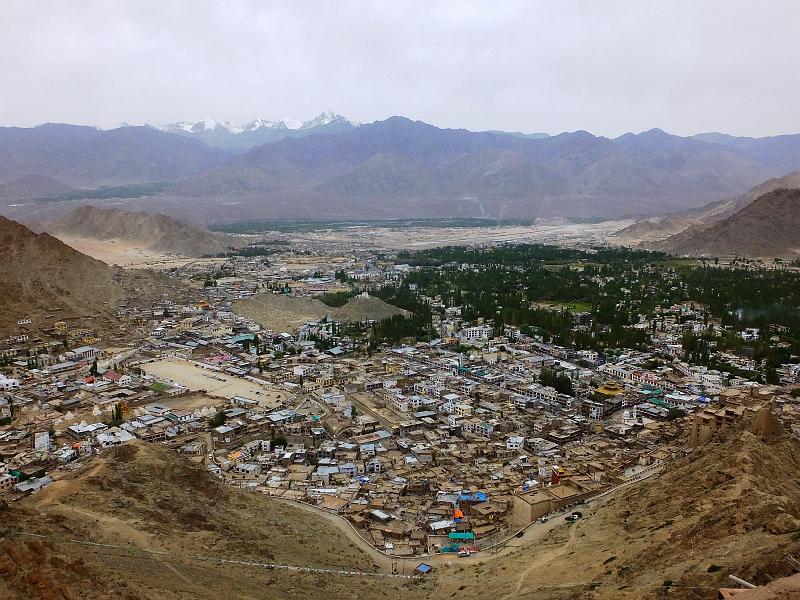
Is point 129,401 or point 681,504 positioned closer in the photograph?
point 681,504

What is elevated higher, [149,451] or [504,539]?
[149,451]

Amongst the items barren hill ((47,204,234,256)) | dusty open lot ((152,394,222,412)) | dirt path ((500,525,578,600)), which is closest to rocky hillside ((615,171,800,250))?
barren hill ((47,204,234,256))

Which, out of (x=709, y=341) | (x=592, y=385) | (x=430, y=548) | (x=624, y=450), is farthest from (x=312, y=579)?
(x=709, y=341)

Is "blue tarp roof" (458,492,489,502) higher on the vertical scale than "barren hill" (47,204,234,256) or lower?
lower

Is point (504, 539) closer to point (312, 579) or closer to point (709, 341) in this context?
point (312, 579)

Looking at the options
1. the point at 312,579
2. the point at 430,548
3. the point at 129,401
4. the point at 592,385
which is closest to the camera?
the point at 312,579

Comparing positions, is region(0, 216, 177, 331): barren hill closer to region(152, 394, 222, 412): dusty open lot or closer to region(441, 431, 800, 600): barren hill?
region(152, 394, 222, 412): dusty open lot

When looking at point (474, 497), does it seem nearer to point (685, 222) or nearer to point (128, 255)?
point (128, 255)
